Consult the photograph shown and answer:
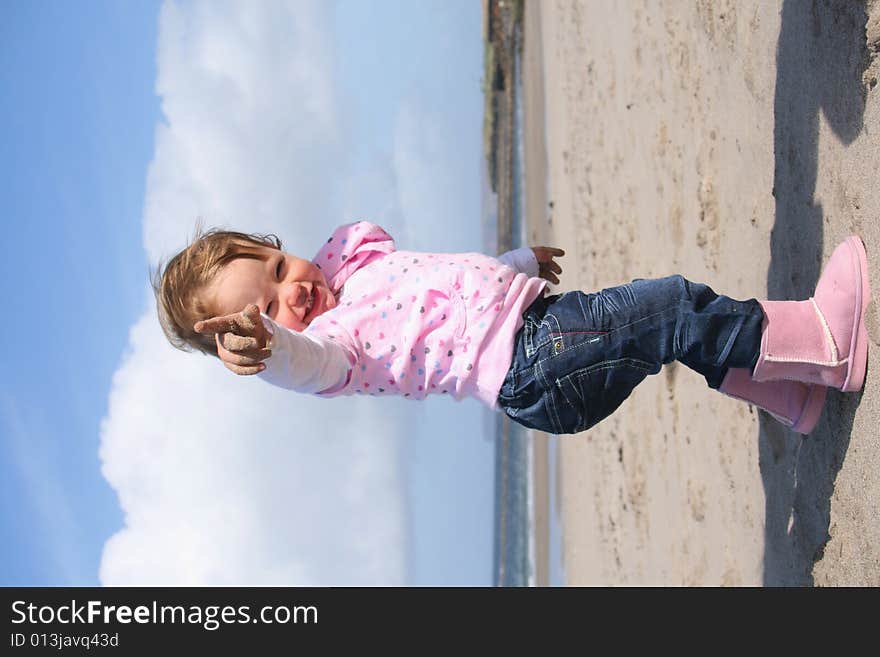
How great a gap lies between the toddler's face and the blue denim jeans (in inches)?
24.9

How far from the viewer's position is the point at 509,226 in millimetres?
16875

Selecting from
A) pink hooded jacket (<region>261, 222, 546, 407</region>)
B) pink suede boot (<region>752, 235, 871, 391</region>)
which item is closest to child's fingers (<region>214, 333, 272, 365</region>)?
pink hooded jacket (<region>261, 222, 546, 407</region>)

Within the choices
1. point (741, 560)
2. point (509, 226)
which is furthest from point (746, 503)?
point (509, 226)

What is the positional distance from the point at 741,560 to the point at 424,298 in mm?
1776

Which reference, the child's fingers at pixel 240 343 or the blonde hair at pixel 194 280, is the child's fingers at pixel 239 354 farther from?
the blonde hair at pixel 194 280

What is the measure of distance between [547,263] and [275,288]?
35.4 inches

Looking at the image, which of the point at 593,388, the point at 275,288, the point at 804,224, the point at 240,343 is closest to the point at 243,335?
the point at 240,343

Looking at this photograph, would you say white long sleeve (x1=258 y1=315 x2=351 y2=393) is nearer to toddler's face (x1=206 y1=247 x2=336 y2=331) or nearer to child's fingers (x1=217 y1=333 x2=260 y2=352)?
child's fingers (x1=217 y1=333 x2=260 y2=352)

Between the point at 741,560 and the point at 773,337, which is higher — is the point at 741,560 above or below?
below

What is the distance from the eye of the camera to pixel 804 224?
2.58 metres

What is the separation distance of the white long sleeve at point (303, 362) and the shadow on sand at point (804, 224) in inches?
52.2

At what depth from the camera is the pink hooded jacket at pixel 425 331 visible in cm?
228

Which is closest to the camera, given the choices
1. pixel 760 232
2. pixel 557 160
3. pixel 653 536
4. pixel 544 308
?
pixel 544 308
